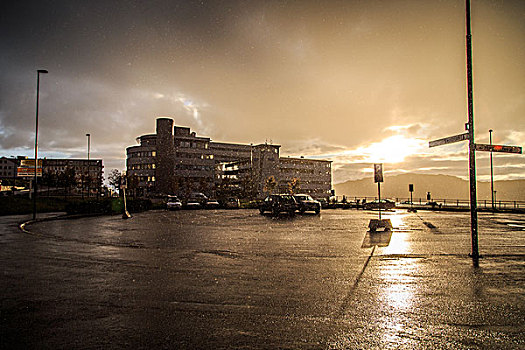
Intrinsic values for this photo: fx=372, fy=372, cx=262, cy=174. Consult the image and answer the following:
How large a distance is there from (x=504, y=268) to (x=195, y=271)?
22.8 feet

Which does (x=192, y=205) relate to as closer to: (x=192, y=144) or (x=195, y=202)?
(x=195, y=202)

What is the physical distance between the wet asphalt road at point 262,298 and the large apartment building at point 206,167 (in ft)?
200

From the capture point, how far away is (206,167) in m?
107

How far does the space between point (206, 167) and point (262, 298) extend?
102030mm

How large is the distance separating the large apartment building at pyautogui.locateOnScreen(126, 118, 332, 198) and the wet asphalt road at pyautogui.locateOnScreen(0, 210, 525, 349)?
200 ft

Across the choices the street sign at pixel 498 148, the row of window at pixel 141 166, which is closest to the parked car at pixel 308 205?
the street sign at pixel 498 148

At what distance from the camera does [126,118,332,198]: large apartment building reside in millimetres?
83500

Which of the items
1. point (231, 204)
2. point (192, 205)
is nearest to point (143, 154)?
point (192, 205)

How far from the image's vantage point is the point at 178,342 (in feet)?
13.8

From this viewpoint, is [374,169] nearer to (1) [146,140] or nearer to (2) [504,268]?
(2) [504,268]

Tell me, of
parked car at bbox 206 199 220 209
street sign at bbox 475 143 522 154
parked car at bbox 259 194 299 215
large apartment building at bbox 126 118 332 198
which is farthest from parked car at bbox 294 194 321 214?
large apartment building at bbox 126 118 332 198

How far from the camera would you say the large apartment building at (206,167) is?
8350cm

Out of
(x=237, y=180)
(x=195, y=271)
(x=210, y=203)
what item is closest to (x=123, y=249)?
(x=195, y=271)

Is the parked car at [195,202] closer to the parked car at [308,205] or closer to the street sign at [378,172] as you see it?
the parked car at [308,205]
